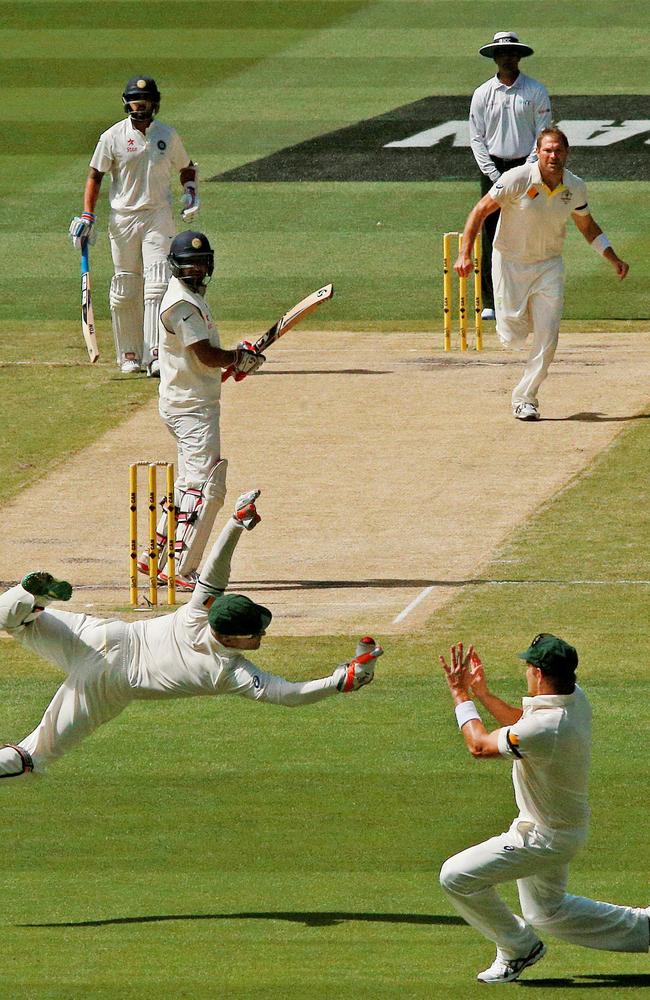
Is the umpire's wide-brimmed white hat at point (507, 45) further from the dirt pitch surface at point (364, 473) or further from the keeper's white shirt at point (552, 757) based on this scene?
the keeper's white shirt at point (552, 757)

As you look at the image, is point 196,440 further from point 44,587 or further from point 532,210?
point 532,210

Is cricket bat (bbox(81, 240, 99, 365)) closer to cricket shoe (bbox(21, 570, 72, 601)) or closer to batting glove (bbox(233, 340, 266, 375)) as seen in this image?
batting glove (bbox(233, 340, 266, 375))

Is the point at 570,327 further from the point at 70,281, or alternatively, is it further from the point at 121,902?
the point at 121,902

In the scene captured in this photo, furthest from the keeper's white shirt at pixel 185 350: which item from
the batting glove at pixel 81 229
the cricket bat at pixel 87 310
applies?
the cricket bat at pixel 87 310

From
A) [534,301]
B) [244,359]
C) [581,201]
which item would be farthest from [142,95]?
[244,359]

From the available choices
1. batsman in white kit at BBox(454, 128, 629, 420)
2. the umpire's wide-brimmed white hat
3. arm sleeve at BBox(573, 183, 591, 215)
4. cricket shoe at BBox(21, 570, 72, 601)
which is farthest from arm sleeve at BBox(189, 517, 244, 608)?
the umpire's wide-brimmed white hat

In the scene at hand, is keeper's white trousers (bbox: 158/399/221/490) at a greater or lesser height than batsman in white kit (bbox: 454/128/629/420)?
lesser

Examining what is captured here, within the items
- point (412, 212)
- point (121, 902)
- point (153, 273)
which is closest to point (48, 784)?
point (121, 902)

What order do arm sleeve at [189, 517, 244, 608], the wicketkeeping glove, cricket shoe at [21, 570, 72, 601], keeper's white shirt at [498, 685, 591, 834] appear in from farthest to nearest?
cricket shoe at [21, 570, 72, 601] < arm sleeve at [189, 517, 244, 608] < the wicketkeeping glove < keeper's white shirt at [498, 685, 591, 834]
